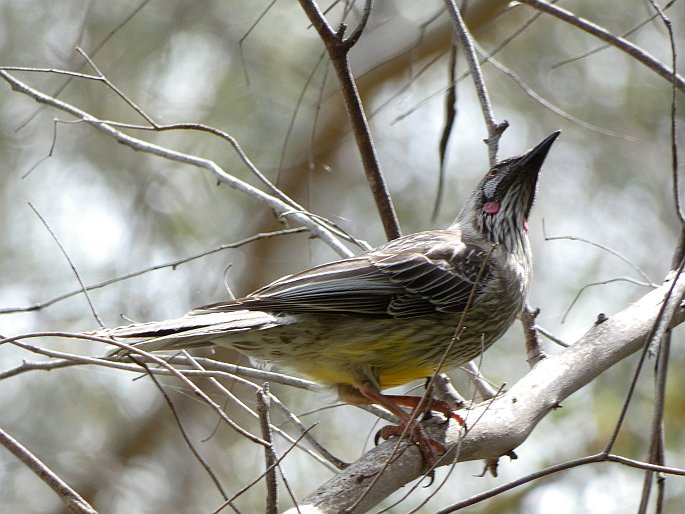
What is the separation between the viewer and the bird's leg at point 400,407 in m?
3.07

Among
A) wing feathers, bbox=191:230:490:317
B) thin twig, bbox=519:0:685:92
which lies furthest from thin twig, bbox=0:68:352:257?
thin twig, bbox=519:0:685:92

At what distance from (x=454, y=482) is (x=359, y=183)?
2.52 m

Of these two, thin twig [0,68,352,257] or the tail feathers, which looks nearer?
the tail feathers

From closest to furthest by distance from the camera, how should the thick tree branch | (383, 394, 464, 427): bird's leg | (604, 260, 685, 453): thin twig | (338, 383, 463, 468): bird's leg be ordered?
(604, 260, 685, 453): thin twig → the thick tree branch → (338, 383, 463, 468): bird's leg → (383, 394, 464, 427): bird's leg

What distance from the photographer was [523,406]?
123 inches

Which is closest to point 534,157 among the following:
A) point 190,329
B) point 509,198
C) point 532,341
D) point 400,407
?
point 509,198

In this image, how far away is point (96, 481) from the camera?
22.6 ft

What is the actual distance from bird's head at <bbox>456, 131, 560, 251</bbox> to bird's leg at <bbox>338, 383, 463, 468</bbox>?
973 millimetres

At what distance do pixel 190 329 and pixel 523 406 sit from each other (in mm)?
1208

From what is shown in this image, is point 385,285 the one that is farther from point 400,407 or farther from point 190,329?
point 190,329

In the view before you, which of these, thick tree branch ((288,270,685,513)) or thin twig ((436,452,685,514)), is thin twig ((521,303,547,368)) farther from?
thin twig ((436,452,685,514))

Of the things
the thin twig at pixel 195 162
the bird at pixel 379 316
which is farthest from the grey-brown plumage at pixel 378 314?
the thin twig at pixel 195 162

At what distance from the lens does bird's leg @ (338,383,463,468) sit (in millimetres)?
3068

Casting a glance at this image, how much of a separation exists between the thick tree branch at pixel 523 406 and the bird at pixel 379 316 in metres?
0.40
